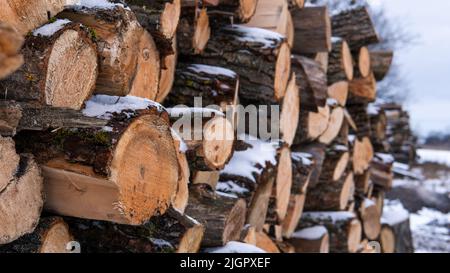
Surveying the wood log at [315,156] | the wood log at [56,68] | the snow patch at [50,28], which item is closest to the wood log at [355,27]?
the wood log at [315,156]

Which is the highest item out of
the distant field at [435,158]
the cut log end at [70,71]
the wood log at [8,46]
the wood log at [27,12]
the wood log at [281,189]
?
the wood log at [27,12]

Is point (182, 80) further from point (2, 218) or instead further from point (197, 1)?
point (2, 218)

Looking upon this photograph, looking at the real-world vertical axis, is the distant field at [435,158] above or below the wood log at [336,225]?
below

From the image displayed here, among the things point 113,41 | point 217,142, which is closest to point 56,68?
point 113,41

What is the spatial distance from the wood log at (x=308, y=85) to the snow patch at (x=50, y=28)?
2.17 meters

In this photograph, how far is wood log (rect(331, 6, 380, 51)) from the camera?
4516 millimetres

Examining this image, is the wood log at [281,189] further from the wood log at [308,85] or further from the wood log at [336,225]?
the wood log at [336,225]

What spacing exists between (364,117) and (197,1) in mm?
3114

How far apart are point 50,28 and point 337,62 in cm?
314

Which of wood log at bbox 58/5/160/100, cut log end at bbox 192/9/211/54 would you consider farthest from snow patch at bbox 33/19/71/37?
cut log end at bbox 192/9/211/54

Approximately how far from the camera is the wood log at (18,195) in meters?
1.35

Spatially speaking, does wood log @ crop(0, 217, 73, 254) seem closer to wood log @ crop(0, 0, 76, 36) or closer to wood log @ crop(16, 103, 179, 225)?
wood log @ crop(16, 103, 179, 225)

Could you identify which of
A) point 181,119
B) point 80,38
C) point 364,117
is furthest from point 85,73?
point 364,117

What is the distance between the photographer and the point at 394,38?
1482 cm
